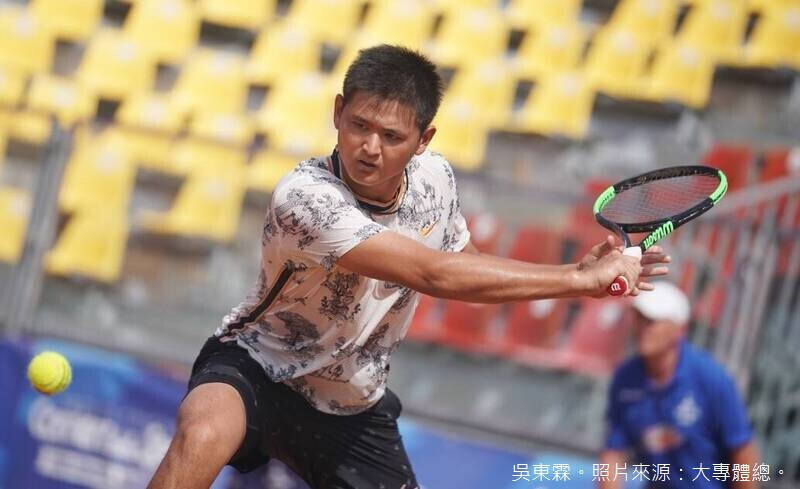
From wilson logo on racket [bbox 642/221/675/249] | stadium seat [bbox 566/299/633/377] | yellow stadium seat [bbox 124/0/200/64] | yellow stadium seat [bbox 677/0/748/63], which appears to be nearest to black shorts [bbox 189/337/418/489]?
wilson logo on racket [bbox 642/221/675/249]

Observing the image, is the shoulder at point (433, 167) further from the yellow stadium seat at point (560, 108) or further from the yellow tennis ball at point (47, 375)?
the yellow stadium seat at point (560, 108)

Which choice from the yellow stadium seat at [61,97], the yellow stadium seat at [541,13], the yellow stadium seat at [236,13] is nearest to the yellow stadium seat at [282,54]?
the yellow stadium seat at [236,13]

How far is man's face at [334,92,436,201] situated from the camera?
3.73m

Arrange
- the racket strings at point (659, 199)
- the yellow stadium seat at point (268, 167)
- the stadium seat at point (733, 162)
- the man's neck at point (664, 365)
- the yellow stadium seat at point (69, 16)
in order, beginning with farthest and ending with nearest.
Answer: the yellow stadium seat at point (69, 16), the stadium seat at point (733, 162), the yellow stadium seat at point (268, 167), the man's neck at point (664, 365), the racket strings at point (659, 199)

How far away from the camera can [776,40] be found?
34.8 ft

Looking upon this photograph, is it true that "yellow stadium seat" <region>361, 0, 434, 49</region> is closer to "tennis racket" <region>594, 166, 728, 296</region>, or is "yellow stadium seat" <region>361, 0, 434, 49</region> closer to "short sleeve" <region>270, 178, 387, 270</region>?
"tennis racket" <region>594, 166, 728, 296</region>

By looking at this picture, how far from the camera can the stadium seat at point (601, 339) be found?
7.12 meters

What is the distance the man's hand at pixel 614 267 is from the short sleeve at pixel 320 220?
0.66m

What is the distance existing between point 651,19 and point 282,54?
3482 mm

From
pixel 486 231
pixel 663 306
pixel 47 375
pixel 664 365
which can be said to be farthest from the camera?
pixel 486 231

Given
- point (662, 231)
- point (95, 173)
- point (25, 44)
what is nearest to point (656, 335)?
point (662, 231)

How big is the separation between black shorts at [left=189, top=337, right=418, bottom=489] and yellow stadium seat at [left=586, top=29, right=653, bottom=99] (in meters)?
6.80

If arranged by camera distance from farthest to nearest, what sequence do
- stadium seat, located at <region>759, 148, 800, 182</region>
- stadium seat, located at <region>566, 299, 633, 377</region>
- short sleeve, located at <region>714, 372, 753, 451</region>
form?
stadium seat, located at <region>759, 148, 800, 182</region>
stadium seat, located at <region>566, 299, 633, 377</region>
short sleeve, located at <region>714, 372, 753, 451</region>

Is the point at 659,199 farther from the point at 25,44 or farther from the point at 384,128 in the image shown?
the point at 25,44
